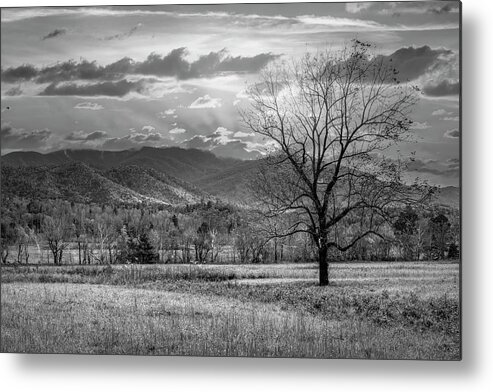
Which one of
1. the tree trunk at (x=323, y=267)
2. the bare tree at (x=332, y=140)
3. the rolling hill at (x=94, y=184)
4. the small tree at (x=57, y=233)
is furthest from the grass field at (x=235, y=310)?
the rolling hill at (x=94, y=184)

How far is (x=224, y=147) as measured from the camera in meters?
8.35

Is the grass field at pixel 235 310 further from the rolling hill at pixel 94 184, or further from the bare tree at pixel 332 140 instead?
the rolling hill at pixel 94 184

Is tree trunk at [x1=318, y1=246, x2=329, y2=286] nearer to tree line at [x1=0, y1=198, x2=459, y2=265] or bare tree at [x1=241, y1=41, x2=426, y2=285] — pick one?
bare tree at [x1=241, y1=41, x2=426, y2=285]

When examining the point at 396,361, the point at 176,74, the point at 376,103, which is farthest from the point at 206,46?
the point at 396,361

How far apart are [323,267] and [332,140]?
119cm

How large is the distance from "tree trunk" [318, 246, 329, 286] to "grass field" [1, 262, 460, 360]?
2.4 inches

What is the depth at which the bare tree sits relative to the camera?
Result: 26.6 ft

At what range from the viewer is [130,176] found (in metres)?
8.55

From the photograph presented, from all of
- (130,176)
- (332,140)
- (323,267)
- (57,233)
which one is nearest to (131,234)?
(130,176)

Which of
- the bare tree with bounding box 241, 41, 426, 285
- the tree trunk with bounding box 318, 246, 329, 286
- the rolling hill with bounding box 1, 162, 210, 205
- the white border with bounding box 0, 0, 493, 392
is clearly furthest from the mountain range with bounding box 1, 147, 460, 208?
the white border with bounding box 0, 0, 493, 392

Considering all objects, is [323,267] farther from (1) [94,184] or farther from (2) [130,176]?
(1) [94,184]

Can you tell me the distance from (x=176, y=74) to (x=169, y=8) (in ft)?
2.04

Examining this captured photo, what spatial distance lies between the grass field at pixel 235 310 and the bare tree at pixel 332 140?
13.5 inches

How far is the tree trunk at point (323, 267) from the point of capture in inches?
323
